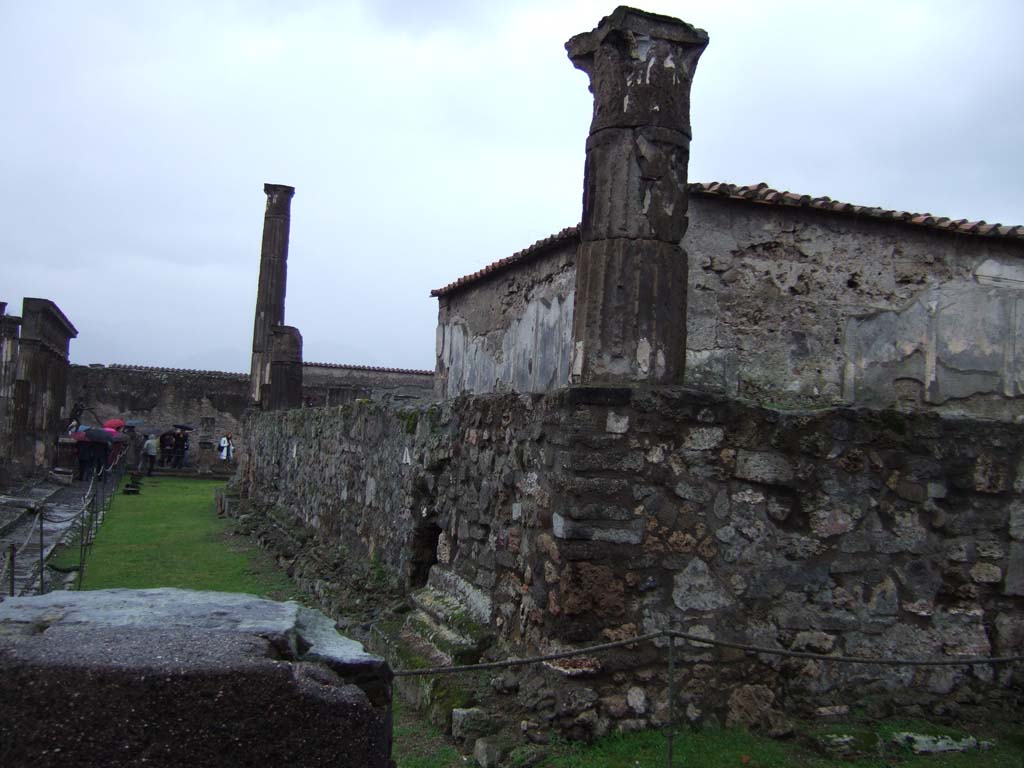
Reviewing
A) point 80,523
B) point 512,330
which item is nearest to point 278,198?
point 80,523

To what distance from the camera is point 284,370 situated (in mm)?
18094

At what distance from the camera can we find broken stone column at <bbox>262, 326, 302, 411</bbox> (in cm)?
1803

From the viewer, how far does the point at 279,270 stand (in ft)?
69.6

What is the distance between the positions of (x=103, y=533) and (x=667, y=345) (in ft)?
31.6

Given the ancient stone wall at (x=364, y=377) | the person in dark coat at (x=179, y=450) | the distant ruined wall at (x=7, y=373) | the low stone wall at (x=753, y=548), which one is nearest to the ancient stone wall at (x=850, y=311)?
the low stone wall at (x=753, y=548)

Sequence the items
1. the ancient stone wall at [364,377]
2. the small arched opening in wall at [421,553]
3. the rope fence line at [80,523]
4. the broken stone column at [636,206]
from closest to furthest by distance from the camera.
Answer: the broken stone column at [636,206]
the rope fence line at [80,523]
the small arched opening in wall at [421,553]
the ancient stone wall at [364,377]

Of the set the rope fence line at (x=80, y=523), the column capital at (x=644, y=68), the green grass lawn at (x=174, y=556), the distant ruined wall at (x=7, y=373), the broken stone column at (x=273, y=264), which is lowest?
the green grass lawn at (x=174, y=556)

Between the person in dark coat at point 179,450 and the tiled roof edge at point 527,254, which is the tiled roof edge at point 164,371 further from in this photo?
the tiled roof edge at point 527,254

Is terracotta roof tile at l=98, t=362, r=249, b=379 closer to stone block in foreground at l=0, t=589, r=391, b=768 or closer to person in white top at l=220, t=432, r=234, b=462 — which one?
person in white top at l=220, t=432, r=234, b=462

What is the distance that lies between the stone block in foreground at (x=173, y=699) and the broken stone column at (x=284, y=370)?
51.2 ft

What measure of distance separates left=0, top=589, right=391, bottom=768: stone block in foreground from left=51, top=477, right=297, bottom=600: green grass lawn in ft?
19.5

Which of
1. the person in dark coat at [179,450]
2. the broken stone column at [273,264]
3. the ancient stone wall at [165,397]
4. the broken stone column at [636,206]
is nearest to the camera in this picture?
the broken stone column at [636,206]

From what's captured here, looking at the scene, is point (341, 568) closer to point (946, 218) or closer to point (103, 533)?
point (103, 533)

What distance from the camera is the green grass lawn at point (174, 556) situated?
29.6ft
